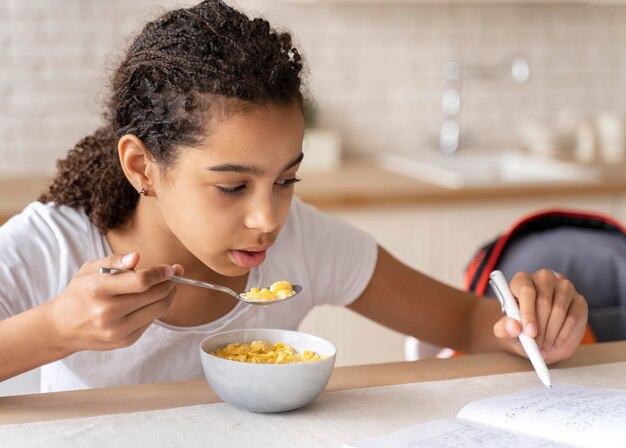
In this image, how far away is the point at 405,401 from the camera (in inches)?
51.0

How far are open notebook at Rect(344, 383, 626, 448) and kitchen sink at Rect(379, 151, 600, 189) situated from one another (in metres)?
1.82

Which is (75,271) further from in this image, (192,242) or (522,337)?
(522,337)

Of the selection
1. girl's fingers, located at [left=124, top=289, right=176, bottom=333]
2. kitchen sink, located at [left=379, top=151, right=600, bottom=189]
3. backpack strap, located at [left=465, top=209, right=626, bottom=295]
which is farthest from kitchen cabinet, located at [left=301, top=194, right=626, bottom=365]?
girl's fingers, located at [left=124, top=289, right=176, bottom=333]

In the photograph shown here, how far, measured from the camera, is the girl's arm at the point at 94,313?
1.17 metres

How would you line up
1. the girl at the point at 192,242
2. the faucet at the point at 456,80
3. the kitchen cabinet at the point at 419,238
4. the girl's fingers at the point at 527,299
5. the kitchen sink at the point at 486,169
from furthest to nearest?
the faucet at the point at 456,80, the kitchen sink at the point at 486,169, the kitchen cabinet at the point at 419,238, the girl's fingers at the point at 527,299, the girl at the point at 192,242

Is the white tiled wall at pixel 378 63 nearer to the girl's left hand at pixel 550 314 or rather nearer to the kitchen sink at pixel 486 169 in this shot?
the kitchen sink at pixel 486 169

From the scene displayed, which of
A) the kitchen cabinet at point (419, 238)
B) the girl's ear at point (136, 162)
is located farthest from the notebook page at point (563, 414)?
the kitchen cabinet at point (419, 238)

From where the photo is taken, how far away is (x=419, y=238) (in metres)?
3.01

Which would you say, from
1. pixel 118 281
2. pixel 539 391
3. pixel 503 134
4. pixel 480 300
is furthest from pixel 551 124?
pixel 118 281

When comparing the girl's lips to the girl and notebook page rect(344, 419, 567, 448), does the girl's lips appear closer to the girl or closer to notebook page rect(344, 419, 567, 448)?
the girl

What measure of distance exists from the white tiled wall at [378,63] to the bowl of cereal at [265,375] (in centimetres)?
191

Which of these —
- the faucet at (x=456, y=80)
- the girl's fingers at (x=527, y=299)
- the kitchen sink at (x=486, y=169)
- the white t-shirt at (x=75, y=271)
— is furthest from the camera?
the faucet at (x=456, y=80)

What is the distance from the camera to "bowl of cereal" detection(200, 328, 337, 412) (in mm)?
1198

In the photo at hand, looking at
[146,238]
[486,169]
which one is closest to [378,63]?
[486,169]
